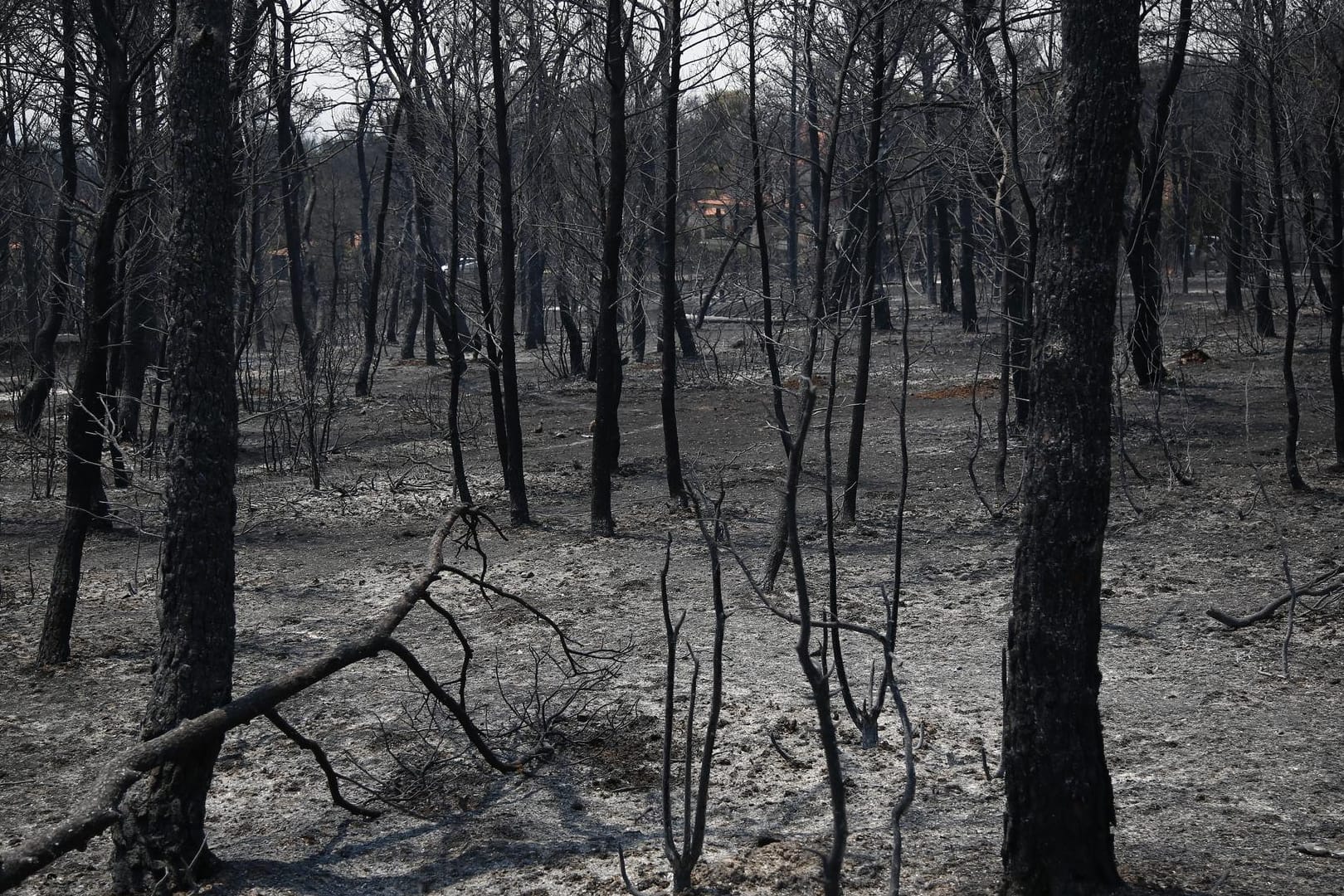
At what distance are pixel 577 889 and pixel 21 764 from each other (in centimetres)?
353

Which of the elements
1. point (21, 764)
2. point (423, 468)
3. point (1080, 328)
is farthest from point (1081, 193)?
point (423, 468)

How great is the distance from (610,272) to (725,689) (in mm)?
5700

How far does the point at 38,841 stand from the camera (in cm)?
390

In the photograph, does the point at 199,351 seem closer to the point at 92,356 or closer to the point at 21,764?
the point at 21,764

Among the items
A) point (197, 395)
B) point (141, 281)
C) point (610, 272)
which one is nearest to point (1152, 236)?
point (610, 272)

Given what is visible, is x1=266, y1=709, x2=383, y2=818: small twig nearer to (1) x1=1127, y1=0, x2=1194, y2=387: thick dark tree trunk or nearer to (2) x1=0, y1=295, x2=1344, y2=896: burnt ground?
(2) x1=0, y1=295, x2=1344, y2=896: burnt ground

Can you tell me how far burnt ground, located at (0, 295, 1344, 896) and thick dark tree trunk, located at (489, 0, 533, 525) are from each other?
0.48 metres

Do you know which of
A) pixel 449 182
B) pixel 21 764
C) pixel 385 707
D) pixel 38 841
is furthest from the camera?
pixel 449 182

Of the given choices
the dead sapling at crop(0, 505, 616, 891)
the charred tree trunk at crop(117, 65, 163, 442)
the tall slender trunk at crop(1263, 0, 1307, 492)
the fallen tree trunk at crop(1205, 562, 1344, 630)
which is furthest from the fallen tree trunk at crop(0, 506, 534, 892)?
the tall slender trunk at crop(1263, 0, 1307, 492)

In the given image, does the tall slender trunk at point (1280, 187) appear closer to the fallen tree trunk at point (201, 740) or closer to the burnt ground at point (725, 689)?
the burnt ground at point (725, 689)

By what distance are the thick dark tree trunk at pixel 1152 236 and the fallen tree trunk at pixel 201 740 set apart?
26.4ft

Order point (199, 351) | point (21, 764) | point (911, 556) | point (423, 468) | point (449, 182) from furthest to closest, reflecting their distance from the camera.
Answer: point (423, 468) < point (449, 182) < point (911, 556) < point (21, 764) < point (199, 351)

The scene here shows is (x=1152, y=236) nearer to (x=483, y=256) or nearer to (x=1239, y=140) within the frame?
(x=1239, y=140)

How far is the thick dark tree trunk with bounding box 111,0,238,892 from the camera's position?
4.92 m
